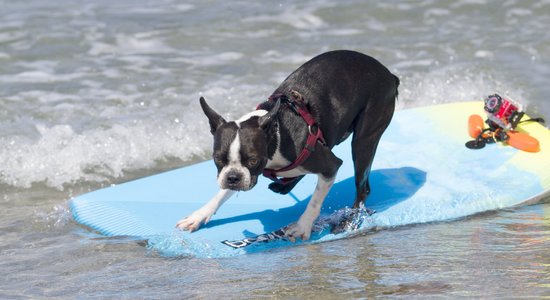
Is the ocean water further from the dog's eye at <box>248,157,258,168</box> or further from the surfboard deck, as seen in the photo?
the dog's eye at <box>248,157,258,168</box>

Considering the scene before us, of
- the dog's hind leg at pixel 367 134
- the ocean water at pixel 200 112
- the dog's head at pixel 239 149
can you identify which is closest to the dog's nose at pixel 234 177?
the dog's head at pixel 239 149

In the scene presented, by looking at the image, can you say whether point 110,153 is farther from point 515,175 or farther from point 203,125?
point 515,175

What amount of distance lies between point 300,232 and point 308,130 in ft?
2.39

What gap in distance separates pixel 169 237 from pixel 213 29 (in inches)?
259

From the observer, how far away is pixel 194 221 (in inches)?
239

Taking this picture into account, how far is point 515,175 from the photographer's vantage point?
6926 millimetres

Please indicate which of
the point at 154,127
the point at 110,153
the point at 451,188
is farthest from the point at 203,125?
the point at 451,188

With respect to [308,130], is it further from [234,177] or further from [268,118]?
[234,177]

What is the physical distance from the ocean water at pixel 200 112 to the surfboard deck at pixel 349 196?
16cm

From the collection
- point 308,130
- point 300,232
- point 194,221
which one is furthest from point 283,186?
point 308,130

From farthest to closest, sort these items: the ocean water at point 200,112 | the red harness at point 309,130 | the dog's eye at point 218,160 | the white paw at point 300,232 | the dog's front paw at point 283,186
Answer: the dog's front paw at point 283,186 < the white paw at point 300,232 < the red harness at point 309,130 < the dog's eye at point 218,160 < the ocean water at point 200,112

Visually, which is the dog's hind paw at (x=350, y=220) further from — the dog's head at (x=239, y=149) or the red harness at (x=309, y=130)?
the dog's head at (x=239, y=149)

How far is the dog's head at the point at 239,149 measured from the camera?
5.02 metres

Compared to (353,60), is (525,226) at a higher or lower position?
lower
